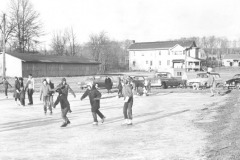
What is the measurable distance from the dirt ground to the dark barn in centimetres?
3865

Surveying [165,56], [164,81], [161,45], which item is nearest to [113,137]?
[164,81]

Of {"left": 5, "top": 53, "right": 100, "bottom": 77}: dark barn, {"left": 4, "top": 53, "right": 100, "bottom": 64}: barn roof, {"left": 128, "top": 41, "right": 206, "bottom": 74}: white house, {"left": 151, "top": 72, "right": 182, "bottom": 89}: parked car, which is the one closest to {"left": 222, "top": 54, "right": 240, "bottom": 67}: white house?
{"left": 128, "top": 41, "right": 206, "bottom": 74}: white house

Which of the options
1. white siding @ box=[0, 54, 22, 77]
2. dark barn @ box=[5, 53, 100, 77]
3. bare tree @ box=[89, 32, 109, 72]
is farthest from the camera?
bare tree @ box=[89, 32, 109, 72]

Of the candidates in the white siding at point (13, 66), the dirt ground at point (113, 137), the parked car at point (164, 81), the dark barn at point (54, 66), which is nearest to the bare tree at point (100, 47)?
the dark barn at point (54, 66)

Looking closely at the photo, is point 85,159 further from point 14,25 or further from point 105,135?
point 14,25

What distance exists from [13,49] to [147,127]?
67107mm

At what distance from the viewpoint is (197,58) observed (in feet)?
281

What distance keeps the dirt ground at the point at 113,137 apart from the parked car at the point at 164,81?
59.6ft

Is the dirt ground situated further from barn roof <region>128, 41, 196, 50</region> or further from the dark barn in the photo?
barn roof <region>128, 41, 196, 50</region>

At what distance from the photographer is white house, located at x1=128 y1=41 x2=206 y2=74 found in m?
82.2

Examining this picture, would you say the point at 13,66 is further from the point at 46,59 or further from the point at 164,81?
the point at 164,81

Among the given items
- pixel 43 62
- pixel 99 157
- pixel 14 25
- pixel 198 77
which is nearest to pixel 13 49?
pixel 14 25

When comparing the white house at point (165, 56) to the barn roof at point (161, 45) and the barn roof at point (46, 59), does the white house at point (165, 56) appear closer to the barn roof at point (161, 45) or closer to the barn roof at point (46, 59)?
the barn roof at point (161, 45)

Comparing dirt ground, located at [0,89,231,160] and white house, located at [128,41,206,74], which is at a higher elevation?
white house, located at [128,41,206,74]
